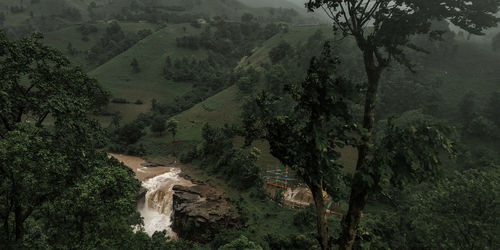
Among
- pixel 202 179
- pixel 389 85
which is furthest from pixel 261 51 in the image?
pixel 202 179

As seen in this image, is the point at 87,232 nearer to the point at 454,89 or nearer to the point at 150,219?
the point at 150,219

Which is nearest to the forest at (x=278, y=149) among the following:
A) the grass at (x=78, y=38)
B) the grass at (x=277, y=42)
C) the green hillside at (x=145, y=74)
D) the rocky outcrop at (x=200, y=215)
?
the rocky outcrop at (x=200, y=215)

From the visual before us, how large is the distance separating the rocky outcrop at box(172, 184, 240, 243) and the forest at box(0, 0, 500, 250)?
150 millimetres

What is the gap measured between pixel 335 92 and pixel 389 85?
59.4 meters

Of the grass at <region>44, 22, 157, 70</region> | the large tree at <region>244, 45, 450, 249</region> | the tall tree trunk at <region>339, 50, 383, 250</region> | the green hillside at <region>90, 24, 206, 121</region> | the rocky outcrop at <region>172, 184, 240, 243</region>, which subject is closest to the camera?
the large tree at <region>244, 45, 450, 249</region>

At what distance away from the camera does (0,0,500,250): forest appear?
7406 millimetres

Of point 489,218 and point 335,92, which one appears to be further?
point 489,218

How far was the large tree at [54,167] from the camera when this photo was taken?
9.83 m

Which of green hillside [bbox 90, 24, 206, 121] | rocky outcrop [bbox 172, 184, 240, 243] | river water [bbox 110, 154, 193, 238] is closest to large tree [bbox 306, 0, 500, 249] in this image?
rocky outcrop [bbox 172, 184, 240, 243]

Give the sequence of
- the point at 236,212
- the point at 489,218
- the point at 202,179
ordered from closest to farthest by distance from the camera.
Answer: the point at 489,218
the point at 236,212
the point at 202,179

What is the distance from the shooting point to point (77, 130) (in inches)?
522

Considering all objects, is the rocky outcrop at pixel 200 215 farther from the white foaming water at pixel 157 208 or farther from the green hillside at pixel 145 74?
the green hillside at pixel 145 74

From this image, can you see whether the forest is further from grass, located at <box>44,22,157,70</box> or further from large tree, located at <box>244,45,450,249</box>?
grass, located at <box>44,22,157,70</box>

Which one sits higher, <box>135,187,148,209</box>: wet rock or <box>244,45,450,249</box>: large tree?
<box>244,45,450,249</box>: large tree
